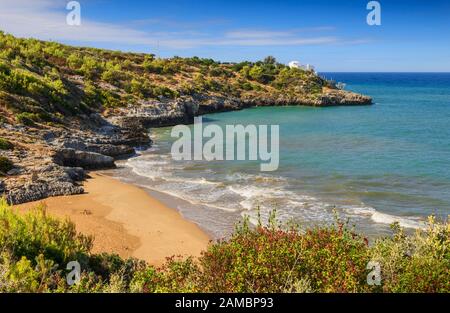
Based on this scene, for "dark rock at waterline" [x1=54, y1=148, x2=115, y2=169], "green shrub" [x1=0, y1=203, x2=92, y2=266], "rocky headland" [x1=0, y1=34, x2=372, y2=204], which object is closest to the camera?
"green shrub" [x1=0, y1=203, x2=92, y2=266]

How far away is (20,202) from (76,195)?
312 centimetres

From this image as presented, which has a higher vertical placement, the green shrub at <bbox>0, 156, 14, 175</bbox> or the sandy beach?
the green shrub at <bbox>0, 156, 14, 175</bbox>

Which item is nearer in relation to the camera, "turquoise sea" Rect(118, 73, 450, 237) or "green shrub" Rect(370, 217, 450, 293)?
"green shrub" Rect(370, 217, 450, 293)

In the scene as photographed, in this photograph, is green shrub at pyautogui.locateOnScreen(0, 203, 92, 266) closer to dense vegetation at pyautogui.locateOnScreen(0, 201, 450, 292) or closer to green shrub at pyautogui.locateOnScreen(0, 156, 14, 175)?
dense vegetation at pyautogui.locateOnScreen(0, 201, 450, 292)

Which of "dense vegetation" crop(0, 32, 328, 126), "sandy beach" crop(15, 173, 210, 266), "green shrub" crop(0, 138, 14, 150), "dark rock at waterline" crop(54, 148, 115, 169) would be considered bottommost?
"sandy beach" crop(15, 173, 210, 266)

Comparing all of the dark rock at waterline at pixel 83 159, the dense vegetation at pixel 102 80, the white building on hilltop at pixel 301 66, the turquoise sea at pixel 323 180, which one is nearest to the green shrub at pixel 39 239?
the turquoise sea at pixel 323 180

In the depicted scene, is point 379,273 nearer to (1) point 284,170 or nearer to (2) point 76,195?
(2) point 76,195

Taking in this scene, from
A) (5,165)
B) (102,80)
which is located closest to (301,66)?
(102,80)

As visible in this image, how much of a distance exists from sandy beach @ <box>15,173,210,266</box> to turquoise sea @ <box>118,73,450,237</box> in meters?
1.33

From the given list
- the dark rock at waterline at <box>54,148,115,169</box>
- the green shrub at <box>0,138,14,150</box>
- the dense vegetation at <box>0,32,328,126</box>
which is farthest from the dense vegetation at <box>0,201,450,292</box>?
the dense vegetation at <box>0,32,328,126</box>

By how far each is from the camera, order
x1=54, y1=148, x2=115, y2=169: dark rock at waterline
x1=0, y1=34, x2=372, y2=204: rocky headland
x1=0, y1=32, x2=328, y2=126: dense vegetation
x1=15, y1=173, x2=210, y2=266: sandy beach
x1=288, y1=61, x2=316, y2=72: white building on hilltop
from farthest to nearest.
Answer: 1. x1=288, y1=61, x2=316, y2=72: white building on hilltop
2. x1=0, y1=32, x2=328, y2=126: dense vegetation
3. x1=54, y1=148, x2=115, y2=169: dark rock at waterline
4. x1=0, y1=34, x2=372, y2=204: rocky headland
5. x1=15, y1=173, x2=210, y2=266: sandy beach

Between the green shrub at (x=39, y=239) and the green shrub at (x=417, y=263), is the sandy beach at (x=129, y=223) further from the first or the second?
the green shrub at (x=417, y=263)

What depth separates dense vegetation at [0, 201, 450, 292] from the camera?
8.71 meters

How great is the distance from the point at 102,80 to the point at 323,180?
42.2 metres
